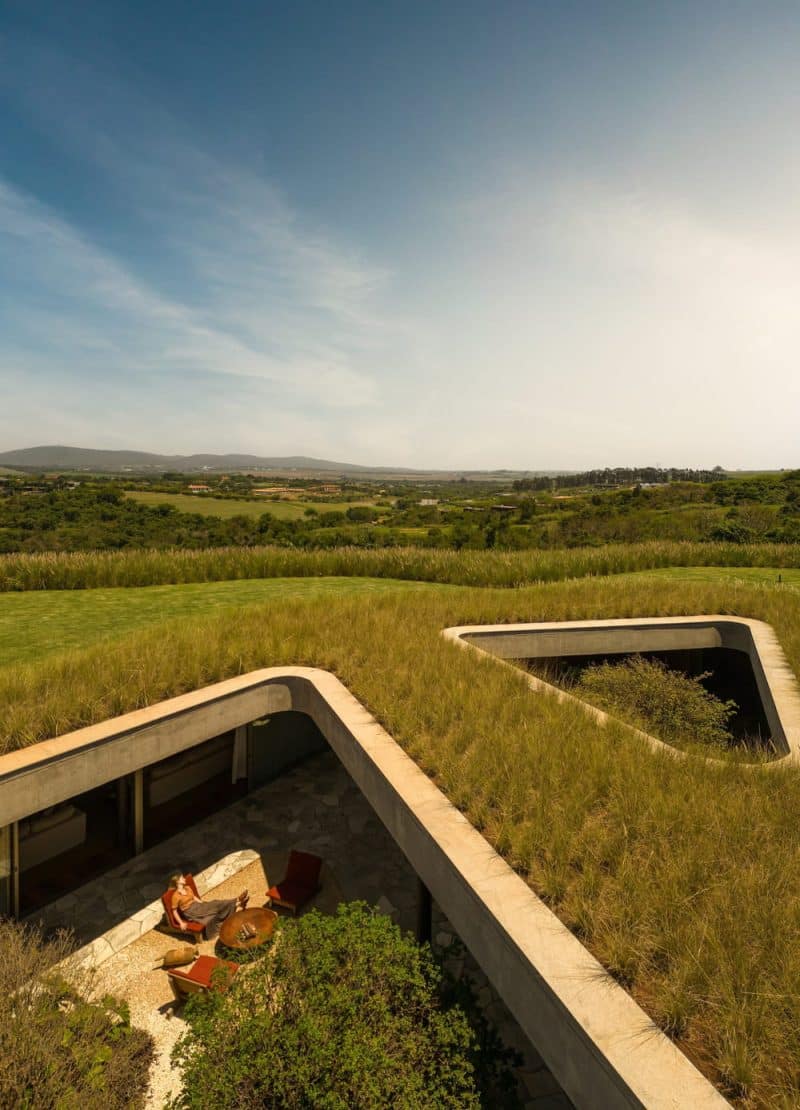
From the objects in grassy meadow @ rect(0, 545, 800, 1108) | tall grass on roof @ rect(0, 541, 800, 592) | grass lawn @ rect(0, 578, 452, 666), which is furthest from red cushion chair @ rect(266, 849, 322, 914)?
tall grass on roof @ rect(0, 541, 800, 592)

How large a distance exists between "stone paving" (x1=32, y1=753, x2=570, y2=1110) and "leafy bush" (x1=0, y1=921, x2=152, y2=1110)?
195 centimetres

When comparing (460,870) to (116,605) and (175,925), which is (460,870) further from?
(116,605)

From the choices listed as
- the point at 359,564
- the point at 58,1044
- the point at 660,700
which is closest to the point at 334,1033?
the point at 58,1044

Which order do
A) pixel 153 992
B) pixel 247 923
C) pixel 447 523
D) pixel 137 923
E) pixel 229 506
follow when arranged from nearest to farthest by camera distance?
pixel 153 992 → pixel 247 923 → pixel 137 923 → pixel 447 523 → pixel 229 506

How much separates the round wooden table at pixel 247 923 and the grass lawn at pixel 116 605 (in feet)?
16.6

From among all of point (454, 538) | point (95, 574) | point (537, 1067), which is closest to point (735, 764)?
point (537, 1067)

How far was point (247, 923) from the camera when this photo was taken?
24.7ft

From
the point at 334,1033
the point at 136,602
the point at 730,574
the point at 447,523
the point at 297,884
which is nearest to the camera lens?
the point at 334,1033

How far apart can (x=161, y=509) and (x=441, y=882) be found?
60.5 metres

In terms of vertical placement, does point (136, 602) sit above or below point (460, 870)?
below

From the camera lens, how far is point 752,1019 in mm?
2850

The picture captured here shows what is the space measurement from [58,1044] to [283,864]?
4879 millimetres

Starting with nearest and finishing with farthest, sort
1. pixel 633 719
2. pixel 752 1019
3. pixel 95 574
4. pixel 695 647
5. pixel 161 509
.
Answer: pixel 752 1019, pixel 633 719, pixel 695 647, pixel 95 574, pixel 161 509

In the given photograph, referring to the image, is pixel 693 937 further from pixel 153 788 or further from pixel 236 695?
pixel 153 788
